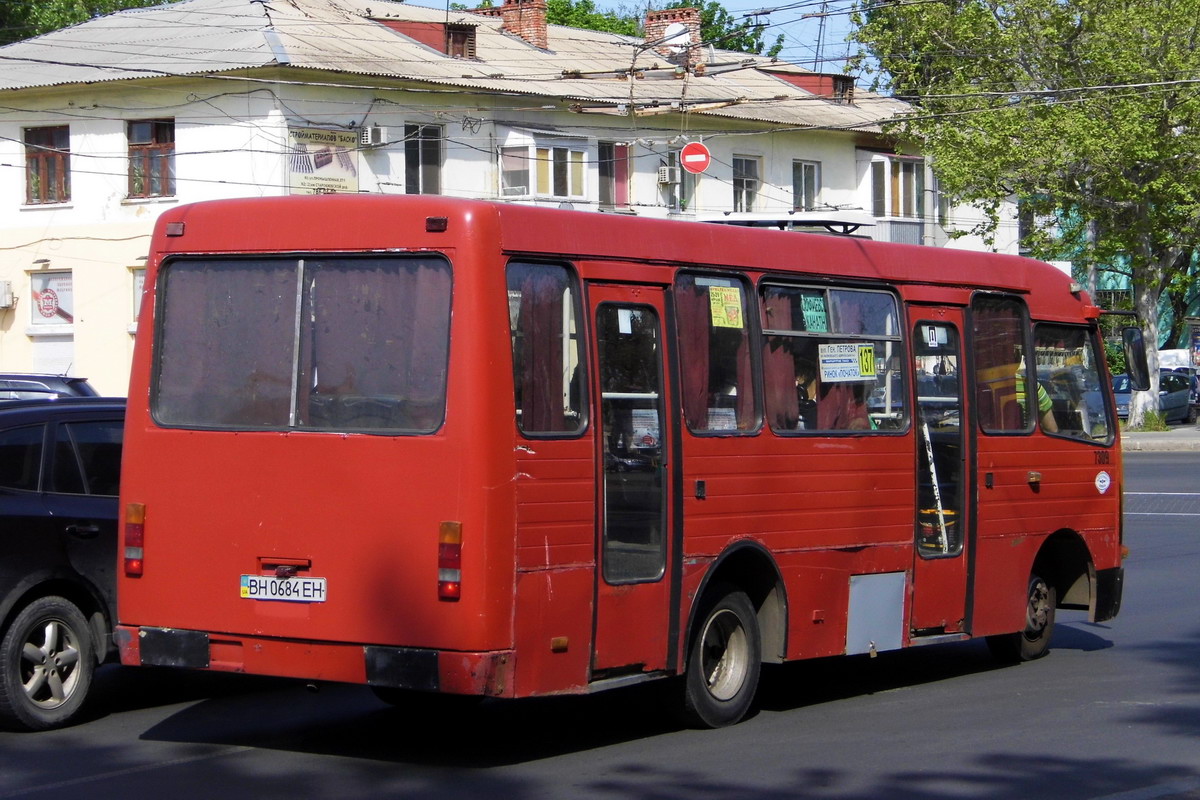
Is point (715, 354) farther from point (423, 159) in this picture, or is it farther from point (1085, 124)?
point (1085, 124)

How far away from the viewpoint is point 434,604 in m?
7.05

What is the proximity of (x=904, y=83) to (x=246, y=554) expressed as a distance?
156ft

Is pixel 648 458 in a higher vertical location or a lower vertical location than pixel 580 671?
higher

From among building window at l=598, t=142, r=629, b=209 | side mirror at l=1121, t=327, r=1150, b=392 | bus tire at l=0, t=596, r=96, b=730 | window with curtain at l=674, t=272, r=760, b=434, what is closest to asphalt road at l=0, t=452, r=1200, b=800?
bus tire at l=0, t=596, r=96, b=730

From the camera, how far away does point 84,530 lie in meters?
8.59

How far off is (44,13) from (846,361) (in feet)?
152

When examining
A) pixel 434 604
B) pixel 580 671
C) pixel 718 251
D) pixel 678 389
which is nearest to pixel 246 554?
pixel 434 604

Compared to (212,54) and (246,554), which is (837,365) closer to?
(246,554)

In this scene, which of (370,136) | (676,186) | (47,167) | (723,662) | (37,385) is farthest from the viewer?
(676,186)

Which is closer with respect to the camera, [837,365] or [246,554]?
[246,554]

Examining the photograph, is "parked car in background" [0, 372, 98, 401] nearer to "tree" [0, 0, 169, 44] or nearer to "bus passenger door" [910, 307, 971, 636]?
"bus passenger door" [910, 307, 971, 636]

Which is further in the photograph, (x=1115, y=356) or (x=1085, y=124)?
(x=1115, y=356)

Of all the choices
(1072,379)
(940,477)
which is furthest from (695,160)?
(940,477)

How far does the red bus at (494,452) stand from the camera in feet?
23.4
